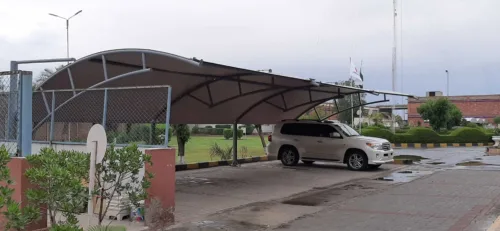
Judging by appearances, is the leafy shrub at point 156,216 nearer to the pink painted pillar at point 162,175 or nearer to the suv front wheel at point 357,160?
the pink painted pillar at point 162,175

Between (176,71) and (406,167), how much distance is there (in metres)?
10.5

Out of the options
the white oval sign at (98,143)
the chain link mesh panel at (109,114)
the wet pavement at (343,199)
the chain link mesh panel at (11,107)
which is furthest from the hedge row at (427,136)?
the white oval sign at (98,143)

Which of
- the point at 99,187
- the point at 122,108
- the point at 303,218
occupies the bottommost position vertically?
the point at 303,218

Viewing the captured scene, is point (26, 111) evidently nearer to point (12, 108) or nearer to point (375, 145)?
point (12, 108)

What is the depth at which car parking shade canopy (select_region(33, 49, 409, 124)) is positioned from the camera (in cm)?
1023

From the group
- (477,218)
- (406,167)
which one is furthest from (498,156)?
(477,218)

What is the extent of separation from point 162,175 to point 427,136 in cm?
2741

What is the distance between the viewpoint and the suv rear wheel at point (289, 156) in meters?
18.5

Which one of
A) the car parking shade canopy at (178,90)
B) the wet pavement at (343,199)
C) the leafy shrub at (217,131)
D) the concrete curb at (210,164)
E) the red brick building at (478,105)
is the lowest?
the wet pavement at (343,199)

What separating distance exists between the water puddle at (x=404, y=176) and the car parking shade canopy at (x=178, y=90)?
2.77m

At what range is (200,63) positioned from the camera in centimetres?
920

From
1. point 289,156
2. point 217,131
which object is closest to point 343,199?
point 289,156

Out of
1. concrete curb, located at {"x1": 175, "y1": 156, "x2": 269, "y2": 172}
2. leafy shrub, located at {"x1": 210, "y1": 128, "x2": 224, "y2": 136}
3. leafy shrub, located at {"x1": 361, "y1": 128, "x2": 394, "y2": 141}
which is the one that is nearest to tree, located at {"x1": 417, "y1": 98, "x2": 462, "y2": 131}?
leafy shrub, located at {"x1": 361, "y1": 128, "x2": 394, "y2": 141}

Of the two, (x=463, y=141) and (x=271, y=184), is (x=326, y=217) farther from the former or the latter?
(x=463, y=141)
